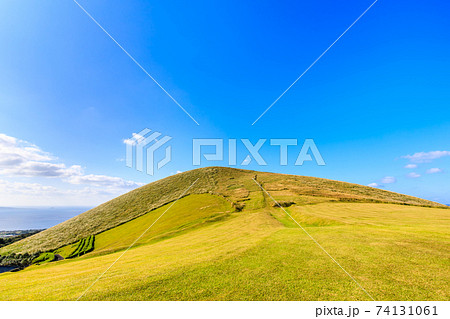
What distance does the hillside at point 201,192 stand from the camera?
54.8 meters

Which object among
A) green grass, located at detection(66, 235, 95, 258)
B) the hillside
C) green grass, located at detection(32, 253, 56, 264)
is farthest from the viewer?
the hillside

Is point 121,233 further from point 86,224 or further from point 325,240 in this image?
point 325,240

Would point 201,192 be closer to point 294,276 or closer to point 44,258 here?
point 44,258

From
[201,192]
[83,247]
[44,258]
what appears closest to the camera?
[44,258]

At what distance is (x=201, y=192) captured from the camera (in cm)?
6888

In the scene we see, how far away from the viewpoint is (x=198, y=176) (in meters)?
95.4

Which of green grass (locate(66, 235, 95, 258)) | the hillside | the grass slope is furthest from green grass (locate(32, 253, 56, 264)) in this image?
the grass slope

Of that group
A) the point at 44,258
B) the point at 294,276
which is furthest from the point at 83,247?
the point at 294,276

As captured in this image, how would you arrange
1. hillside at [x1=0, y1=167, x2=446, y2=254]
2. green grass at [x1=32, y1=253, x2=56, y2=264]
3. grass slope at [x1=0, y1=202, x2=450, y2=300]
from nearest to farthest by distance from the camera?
grass slope at [x1=0, y1=202, x2=450, y2=300], green grass at [x1=32, y1=253, x2=56, y2=264], hillside at [x1=0, y1=167, x2=446, y2=254]

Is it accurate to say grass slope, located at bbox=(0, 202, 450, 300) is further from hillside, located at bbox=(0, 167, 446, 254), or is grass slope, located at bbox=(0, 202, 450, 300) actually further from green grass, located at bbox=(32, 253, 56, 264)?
green grass, located at bbox=(32, 253, 56, 264)

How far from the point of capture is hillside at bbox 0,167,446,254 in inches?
2156

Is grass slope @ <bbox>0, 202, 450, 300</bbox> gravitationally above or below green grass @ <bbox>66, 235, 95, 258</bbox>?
above

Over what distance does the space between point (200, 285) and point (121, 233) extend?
167 ft
